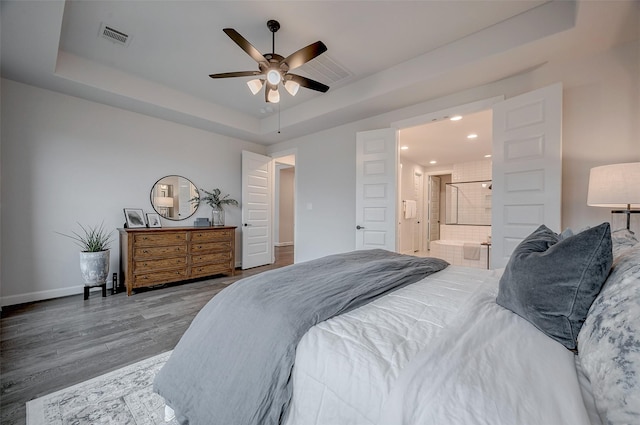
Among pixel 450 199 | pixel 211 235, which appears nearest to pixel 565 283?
pixel 211 235

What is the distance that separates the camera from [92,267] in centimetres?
307

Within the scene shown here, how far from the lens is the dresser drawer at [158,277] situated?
10.9ft

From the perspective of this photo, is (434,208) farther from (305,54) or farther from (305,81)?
(305,54)

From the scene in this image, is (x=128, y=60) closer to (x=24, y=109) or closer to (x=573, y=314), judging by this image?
(x=24, y=109)

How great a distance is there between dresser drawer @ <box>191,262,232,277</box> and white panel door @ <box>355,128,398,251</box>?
2181 millimetres

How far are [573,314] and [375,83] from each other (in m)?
3.05

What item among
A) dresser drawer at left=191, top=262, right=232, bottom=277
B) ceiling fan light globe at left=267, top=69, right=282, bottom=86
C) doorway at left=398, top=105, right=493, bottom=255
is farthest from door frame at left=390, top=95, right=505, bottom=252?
dresser drawer at left=191, top=262, right=232, bottom=277

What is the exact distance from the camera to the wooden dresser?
332 centimetres

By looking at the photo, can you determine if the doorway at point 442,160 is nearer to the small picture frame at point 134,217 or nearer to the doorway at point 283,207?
the doorway at point 283,207

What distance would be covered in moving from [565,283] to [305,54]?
231 centimetres

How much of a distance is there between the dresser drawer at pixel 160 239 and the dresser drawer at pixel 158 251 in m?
0.05

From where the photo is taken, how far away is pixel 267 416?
2.82 ft

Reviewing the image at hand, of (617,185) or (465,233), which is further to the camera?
(465,233)

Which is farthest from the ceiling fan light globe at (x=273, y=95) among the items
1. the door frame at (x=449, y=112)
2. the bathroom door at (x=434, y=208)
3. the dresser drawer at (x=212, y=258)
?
the bathroom door at (x=434, y=208)
